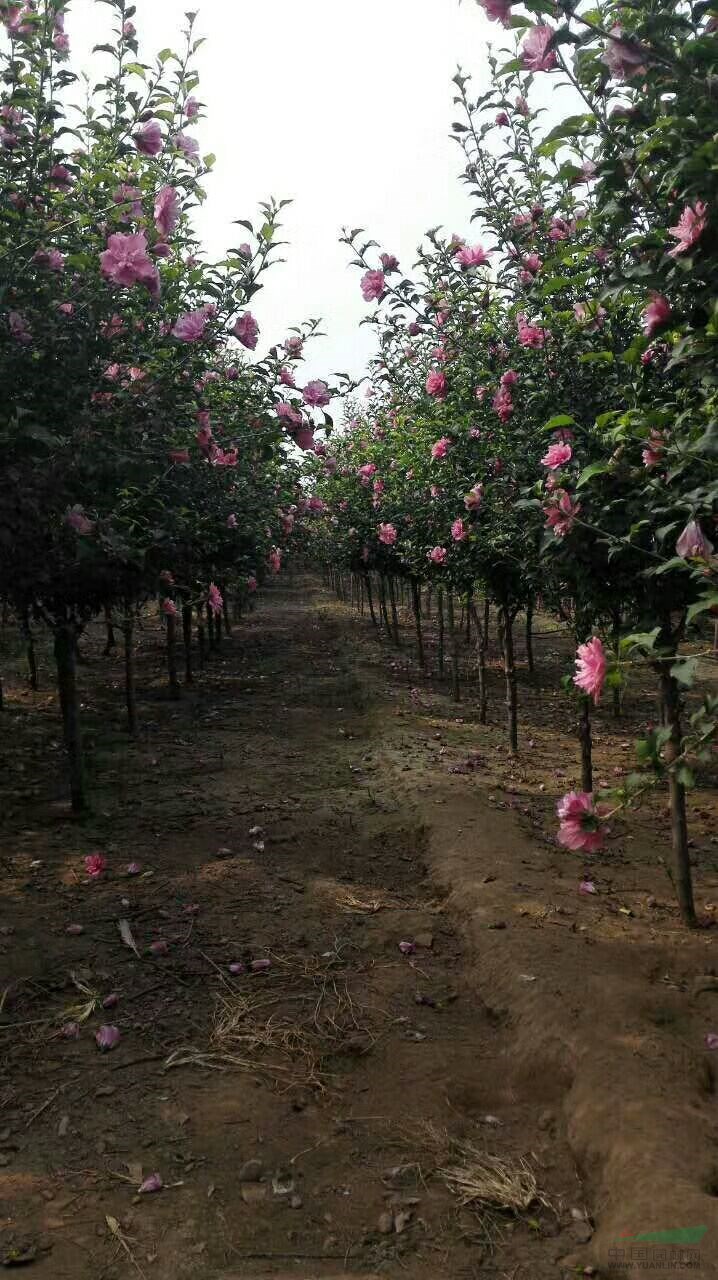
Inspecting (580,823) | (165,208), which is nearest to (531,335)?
(165,208)

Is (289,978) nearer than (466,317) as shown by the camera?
Yes

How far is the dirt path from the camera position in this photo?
2.91 meters

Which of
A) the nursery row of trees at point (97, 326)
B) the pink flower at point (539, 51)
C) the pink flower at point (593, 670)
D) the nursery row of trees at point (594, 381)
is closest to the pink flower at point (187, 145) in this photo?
the nursery row of trees at point (97, 326)

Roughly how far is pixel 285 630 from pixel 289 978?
17972 millimetres

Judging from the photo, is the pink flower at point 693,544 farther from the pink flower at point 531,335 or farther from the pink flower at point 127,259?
the pink flower at point 531,335

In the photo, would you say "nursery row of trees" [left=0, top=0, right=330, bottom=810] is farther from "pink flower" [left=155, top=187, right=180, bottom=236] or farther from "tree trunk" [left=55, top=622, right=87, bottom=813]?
"tree trunk" [left=55, top=622, right=87, bottom=813]

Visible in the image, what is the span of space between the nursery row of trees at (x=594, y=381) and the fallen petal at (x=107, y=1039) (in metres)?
2.48

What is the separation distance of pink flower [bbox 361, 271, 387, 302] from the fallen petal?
4.53 metres

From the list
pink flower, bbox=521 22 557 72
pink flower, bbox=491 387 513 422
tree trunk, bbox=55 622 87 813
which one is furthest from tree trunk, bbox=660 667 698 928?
tree trunk, bbox=55 622 87 813

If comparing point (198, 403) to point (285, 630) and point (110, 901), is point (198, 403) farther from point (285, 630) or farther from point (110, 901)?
point (285, 630)

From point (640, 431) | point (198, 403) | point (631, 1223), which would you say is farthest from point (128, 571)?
point (631, 1223)

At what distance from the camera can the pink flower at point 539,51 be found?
86.6 inches

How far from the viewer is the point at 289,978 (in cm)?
461

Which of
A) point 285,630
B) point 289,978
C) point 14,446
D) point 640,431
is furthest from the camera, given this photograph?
point 285,630
